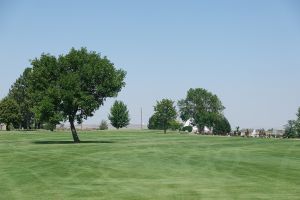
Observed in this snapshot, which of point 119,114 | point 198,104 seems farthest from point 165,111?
point 198,104

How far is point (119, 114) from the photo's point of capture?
438ft

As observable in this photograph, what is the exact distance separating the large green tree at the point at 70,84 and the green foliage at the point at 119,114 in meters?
74.2

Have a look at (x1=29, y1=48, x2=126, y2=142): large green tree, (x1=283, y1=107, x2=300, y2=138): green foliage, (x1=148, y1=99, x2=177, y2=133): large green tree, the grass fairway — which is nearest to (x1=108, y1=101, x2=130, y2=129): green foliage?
(x1=148, y1=99, x2=177, y2=133): large green tree

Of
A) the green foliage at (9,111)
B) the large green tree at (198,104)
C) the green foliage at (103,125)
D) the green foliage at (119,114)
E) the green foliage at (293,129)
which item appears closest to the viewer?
the green foliage at (293,129)

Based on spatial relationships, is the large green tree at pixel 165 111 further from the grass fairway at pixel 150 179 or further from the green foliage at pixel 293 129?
the grass fairway at pixel 150 179

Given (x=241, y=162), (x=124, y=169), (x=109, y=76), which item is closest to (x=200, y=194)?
(x=124, y=169)

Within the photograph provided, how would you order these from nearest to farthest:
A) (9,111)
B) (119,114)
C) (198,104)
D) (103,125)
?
1. (9,111)
2. (119,114)
3. (103,125)
4. (198,104)

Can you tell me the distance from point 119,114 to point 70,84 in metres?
79.0

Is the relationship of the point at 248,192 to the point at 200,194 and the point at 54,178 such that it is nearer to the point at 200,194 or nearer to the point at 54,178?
the point at 200,194

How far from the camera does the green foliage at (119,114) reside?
133m

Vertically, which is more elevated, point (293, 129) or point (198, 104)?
point (198, 104)

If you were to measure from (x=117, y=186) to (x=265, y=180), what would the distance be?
19.2ft

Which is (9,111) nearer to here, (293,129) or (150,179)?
(293,129)

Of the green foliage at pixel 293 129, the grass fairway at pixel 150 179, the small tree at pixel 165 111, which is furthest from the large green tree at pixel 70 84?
the small tree at pixel 165 111
